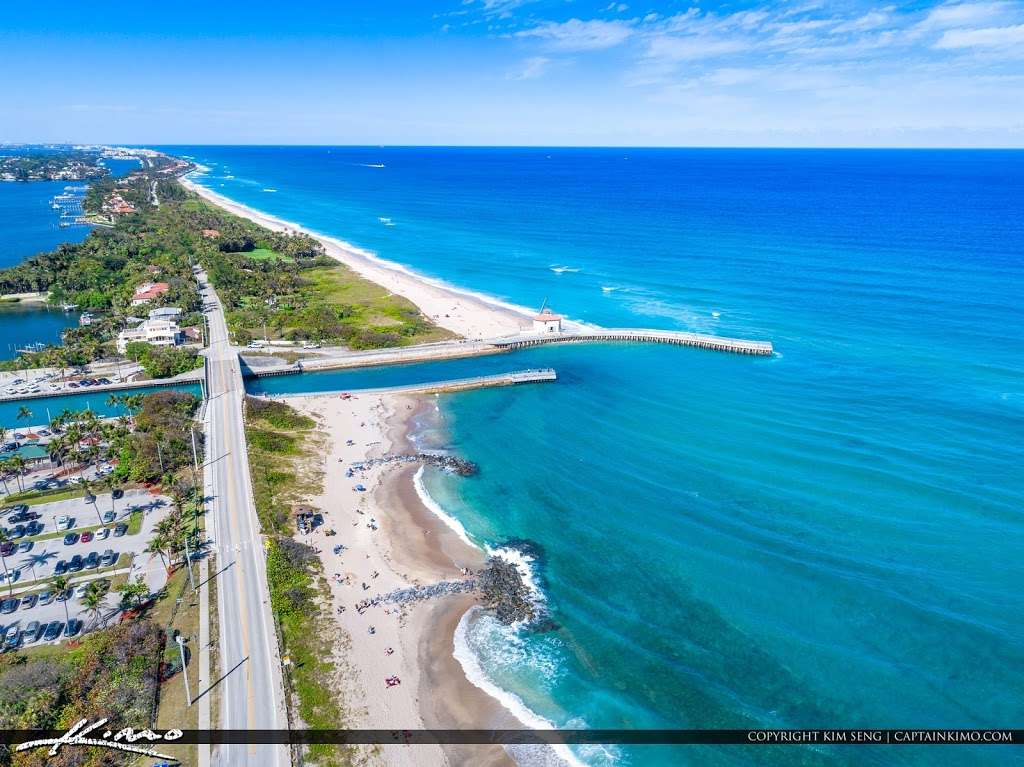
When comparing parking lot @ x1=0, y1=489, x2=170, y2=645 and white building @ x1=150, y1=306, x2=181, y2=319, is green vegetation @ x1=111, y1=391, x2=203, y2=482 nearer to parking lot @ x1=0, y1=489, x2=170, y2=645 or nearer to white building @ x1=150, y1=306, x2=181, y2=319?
parking lot @ x1=0, y1=489, x2=170, y2=645

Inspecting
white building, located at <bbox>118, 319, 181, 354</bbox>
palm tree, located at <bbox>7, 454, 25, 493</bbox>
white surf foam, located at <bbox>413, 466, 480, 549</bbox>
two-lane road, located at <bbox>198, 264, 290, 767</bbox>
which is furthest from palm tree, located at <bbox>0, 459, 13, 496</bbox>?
white building, located at <bbox>118, 319, 181, 354</bbox>

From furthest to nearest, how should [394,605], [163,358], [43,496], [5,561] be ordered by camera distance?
[163,358], [43,496], [5,561], [394,605]

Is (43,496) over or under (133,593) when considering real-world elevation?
under

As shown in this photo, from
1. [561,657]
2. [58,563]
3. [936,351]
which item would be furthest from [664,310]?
[58,563]

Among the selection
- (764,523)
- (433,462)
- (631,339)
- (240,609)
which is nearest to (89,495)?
(240,609)

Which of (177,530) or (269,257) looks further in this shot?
(269,257)

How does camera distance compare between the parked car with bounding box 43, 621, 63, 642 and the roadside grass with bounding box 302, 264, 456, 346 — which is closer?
the parked car with bounding box 43, 621, 63, 642

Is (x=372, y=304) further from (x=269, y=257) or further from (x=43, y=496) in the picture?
(x=43, y=496)

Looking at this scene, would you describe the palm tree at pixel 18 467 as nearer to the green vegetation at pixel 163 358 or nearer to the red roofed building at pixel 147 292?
the green vegetation at pixel 163 358

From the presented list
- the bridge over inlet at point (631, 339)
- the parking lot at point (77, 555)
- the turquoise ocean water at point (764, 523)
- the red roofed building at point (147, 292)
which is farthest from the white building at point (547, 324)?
the red roofed building at point (147, 292)
